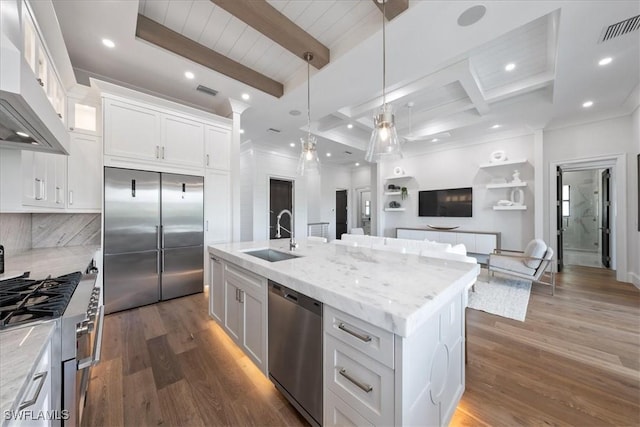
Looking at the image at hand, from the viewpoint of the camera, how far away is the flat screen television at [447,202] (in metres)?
5.62

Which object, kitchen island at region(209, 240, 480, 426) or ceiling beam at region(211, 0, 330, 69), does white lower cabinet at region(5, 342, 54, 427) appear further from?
ceiling beam at region(211, 0, 330, 69)

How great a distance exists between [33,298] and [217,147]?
9.31 ft

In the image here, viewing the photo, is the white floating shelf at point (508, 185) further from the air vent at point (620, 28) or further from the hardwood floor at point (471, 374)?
the air vent at point (620, 28)

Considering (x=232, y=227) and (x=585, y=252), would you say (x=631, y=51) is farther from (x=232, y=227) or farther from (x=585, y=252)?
(x=585, y=252)

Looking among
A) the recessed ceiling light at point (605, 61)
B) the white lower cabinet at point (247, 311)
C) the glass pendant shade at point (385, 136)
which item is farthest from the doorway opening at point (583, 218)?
the white lower cabinet at point (247, 311)

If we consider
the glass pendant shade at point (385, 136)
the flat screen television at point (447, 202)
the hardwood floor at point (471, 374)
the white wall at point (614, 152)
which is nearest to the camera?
the hardwood floor at point (471, 374)

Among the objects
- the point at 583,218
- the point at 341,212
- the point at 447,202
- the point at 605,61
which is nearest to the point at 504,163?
the point at 447,202

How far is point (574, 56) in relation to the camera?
8.23 ft

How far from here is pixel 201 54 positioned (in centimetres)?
266

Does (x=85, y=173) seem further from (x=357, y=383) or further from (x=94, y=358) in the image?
(x=357, y=383)

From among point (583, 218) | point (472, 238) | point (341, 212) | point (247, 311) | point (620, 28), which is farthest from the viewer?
point (341, 212)

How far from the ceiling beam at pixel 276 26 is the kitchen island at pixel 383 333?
2074mm

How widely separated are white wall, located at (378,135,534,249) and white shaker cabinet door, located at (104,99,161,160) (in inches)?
216

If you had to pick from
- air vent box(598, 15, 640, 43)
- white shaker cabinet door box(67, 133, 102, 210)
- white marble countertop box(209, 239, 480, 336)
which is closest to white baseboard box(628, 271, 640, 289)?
air vent box(598, 15, 640, 43)
